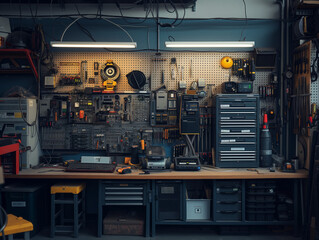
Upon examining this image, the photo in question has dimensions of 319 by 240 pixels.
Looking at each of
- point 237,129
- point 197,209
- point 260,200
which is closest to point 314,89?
point 237,129

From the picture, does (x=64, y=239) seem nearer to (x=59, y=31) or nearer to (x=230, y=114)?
(x=230, y=114)

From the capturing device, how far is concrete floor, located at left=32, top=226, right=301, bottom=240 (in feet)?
10.5

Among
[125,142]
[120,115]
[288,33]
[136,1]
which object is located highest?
[136,1]

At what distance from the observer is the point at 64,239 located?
311cm

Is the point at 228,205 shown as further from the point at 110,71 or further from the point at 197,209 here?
the point at 110,71

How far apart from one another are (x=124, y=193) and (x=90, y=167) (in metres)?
0.51

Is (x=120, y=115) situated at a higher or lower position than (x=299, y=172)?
higher

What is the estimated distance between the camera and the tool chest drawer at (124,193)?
3.18m

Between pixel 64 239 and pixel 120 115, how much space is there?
165cm

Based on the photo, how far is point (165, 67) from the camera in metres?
3.76

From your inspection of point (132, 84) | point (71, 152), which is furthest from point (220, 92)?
point (71, 152)

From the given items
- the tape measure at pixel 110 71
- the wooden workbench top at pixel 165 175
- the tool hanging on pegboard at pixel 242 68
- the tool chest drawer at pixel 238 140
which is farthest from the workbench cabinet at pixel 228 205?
the tape measure at pixel 110 71

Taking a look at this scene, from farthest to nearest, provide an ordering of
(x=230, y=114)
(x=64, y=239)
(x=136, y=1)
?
(x=136, y=1) < (x=230, y=114) < (x=64, y=239)

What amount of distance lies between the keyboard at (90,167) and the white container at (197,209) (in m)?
1.01
